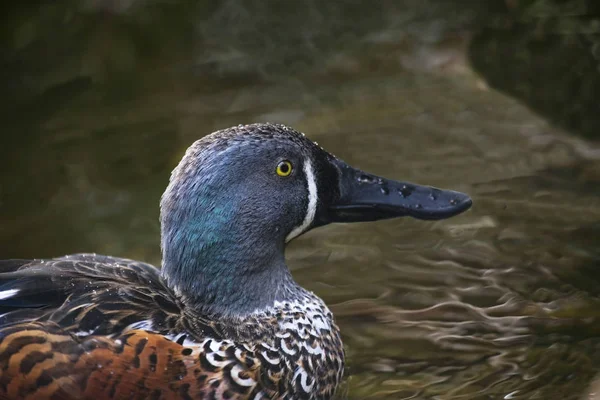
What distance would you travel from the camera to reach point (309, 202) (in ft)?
16.3

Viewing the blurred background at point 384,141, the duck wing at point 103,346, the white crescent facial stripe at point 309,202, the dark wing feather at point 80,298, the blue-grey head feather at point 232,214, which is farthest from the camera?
the blurred background at point 384,141

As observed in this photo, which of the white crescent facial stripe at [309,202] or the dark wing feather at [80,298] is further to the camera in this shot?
the white crescent facial stripe at [309,202]

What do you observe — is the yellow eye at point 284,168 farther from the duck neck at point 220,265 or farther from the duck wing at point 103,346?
the duck wing at point 103,346

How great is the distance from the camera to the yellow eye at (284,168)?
15.8 feet

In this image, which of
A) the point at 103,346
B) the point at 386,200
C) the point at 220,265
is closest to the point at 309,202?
the point at 386,200

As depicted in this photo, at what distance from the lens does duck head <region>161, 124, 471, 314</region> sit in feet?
15.4

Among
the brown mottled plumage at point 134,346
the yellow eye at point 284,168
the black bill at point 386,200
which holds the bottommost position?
the brown mottled plumage at point 134,346

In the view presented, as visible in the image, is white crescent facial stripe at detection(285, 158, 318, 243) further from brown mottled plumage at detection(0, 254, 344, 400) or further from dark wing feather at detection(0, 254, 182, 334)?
dark wing feather at detection(0, 254, 182, 334)

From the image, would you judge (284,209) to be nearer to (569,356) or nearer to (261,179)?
(261,179)

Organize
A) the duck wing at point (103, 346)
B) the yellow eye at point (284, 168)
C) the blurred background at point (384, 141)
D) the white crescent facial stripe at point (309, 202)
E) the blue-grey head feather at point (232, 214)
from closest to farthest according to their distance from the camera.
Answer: the duck wing at point (103, 346), the blue-grey head feather at point (232, 214), the yellow eye at point (284, 168), the white crescent facial stripe at point (309, 202), the blurred background at point (384, 141)

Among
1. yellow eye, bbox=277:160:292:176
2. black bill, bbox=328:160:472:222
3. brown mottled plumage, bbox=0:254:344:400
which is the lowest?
brown mottled plumage, bbox=0:254:344:400

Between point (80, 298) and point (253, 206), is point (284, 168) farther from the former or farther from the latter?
point (80, 298)

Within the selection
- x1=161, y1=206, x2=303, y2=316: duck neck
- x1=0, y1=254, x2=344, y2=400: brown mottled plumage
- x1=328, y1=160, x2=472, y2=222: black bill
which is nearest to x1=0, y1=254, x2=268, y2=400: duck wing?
x1=0, y1=254, x2=344, y2=400: brown mottled plumage

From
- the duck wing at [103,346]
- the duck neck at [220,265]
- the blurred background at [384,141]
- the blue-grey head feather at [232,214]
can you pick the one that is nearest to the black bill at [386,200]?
the blue-grey head feather at [232,214]
